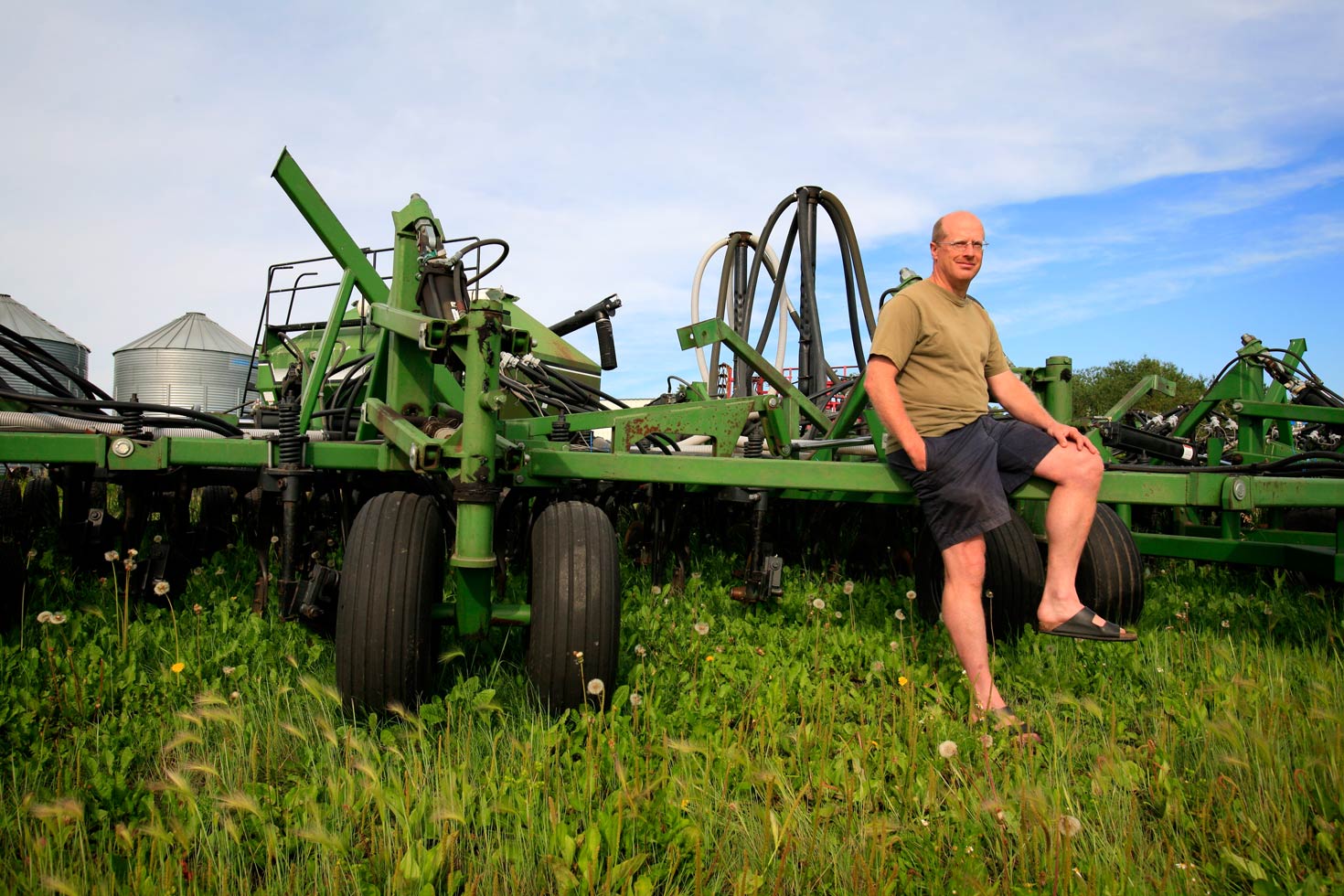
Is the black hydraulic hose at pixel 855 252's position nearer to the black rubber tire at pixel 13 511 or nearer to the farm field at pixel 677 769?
the farm field at pixel 677 769

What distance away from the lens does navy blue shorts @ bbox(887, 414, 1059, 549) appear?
2848 millimetres

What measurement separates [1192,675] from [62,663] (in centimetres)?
378

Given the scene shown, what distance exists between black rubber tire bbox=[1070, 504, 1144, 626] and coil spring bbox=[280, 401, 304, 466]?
9.41 feet

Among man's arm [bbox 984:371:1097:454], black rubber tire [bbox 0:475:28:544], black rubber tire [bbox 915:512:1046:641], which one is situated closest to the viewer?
man's arm [bbox 984:371:1097:454]

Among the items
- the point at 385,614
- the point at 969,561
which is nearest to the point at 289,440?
the point at 385,614

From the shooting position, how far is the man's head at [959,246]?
9.80ft

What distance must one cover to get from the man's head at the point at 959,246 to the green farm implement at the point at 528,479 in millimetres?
693

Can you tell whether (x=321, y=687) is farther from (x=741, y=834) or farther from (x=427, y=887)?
(x=741, y=834)

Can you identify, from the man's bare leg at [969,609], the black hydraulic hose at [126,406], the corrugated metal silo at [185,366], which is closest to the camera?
the man's bare leg at [969,609]

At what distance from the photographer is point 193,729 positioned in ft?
8.65

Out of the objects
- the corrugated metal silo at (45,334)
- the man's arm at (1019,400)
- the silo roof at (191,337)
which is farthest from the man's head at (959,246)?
the silo roof at (191,337)

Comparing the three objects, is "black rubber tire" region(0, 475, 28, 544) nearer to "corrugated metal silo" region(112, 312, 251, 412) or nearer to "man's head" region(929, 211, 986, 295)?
"man's head" region(929, 211, 986, 295)

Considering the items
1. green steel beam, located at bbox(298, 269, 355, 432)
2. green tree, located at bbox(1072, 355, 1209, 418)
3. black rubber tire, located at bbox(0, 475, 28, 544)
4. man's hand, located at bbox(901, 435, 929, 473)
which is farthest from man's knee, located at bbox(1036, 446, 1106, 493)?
green tree, located at bbox(1072, 355, 1209, 418)

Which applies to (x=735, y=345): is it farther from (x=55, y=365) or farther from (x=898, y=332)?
(x=55, y=365)
